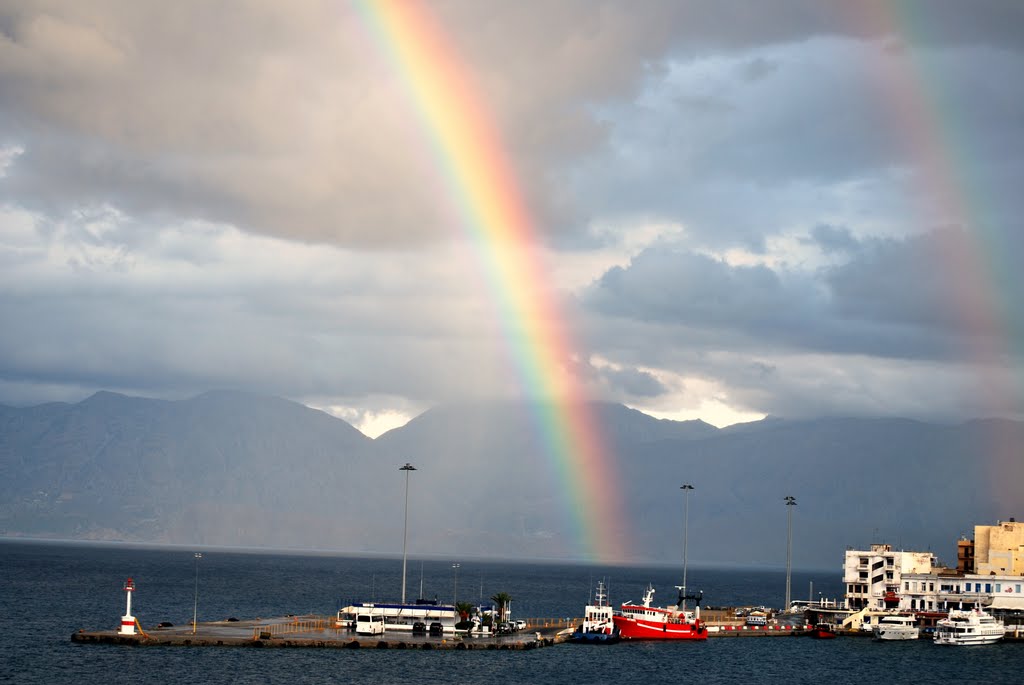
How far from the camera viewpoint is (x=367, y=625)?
503ft

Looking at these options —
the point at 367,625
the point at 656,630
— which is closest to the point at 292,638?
the point at 367,625

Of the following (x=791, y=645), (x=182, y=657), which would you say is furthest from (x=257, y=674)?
(x=791, y=645)

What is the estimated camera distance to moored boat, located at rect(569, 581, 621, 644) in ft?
556

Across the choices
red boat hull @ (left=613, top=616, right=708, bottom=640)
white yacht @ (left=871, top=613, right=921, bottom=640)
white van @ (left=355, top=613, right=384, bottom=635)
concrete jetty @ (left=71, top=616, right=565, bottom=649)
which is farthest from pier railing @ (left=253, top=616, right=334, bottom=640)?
white yacht @ (left=871, top=613, right=921, bottom=640)

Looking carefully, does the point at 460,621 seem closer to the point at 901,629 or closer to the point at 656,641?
the point at 656,641

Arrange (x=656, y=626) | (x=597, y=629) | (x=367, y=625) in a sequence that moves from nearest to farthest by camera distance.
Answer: (x=367, y=625), (x=597, y=629), (x=656, y=626)

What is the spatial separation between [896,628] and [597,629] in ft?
155

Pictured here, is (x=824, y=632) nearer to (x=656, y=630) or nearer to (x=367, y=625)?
(x=656, y=630)

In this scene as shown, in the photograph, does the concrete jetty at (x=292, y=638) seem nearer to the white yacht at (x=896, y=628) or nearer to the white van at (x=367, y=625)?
the white van at (x=367, y=625)

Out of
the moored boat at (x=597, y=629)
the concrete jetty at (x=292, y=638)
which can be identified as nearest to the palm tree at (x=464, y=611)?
the concrete jetty at (x=292, y=638)

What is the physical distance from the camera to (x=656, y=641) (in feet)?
583

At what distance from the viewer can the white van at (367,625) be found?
153 meters

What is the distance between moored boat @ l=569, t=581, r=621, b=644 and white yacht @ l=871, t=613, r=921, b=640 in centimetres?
4190

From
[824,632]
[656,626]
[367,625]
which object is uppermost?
[367,625]
